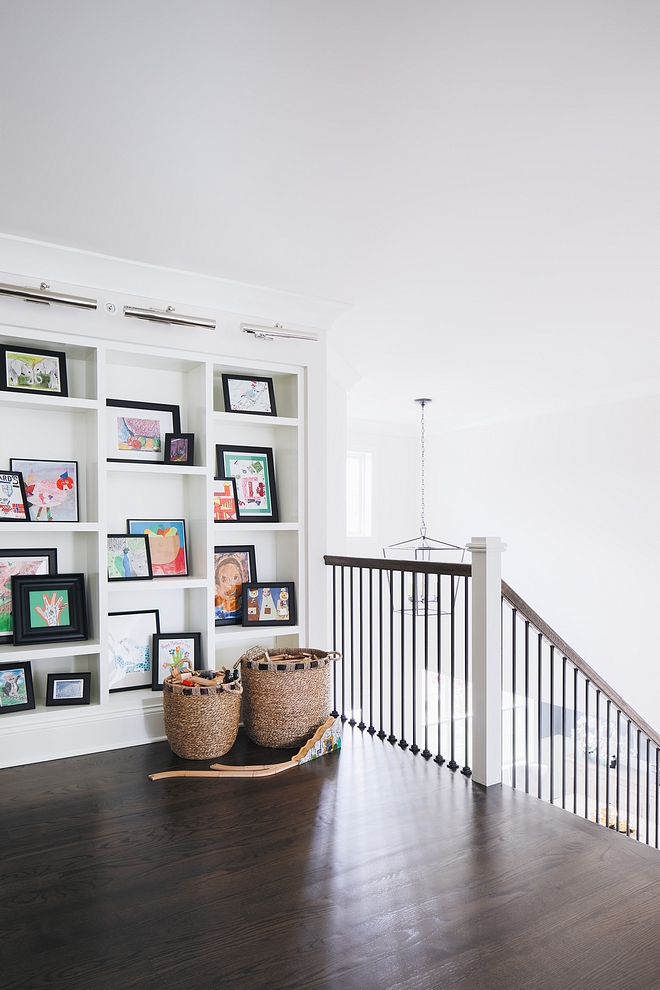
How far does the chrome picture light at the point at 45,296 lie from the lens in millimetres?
2938

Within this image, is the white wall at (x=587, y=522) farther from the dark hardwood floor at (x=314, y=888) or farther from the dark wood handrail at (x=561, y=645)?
the dark hardwood floor at (x=314, y=888)

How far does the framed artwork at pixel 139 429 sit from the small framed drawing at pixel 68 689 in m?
1.09

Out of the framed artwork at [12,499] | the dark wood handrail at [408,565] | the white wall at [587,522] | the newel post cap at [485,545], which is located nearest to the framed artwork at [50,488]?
the framed artwork at [12,499]

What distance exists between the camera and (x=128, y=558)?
344 centimetres

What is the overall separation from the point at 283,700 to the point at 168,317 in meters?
1.96

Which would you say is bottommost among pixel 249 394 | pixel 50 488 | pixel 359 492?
pixel 359 492

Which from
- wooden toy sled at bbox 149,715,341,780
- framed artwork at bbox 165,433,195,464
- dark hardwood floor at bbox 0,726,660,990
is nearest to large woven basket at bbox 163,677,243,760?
wooden toy sled at bbox 149,715,341,780

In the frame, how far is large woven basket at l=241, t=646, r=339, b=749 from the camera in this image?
3.23m

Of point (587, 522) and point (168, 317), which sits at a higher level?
point (168, 317)

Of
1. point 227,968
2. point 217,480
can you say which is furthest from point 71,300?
point 227,968

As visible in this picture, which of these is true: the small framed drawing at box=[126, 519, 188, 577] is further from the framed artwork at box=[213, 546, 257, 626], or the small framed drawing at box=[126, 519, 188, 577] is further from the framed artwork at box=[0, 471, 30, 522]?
the framed artwork at box=[0, 471, 30, 522]

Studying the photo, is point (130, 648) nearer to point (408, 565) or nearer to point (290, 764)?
point (290, 764)

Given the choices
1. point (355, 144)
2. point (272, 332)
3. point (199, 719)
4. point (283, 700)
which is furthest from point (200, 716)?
point (355, 144)

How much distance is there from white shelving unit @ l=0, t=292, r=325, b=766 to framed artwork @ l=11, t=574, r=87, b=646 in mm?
75
